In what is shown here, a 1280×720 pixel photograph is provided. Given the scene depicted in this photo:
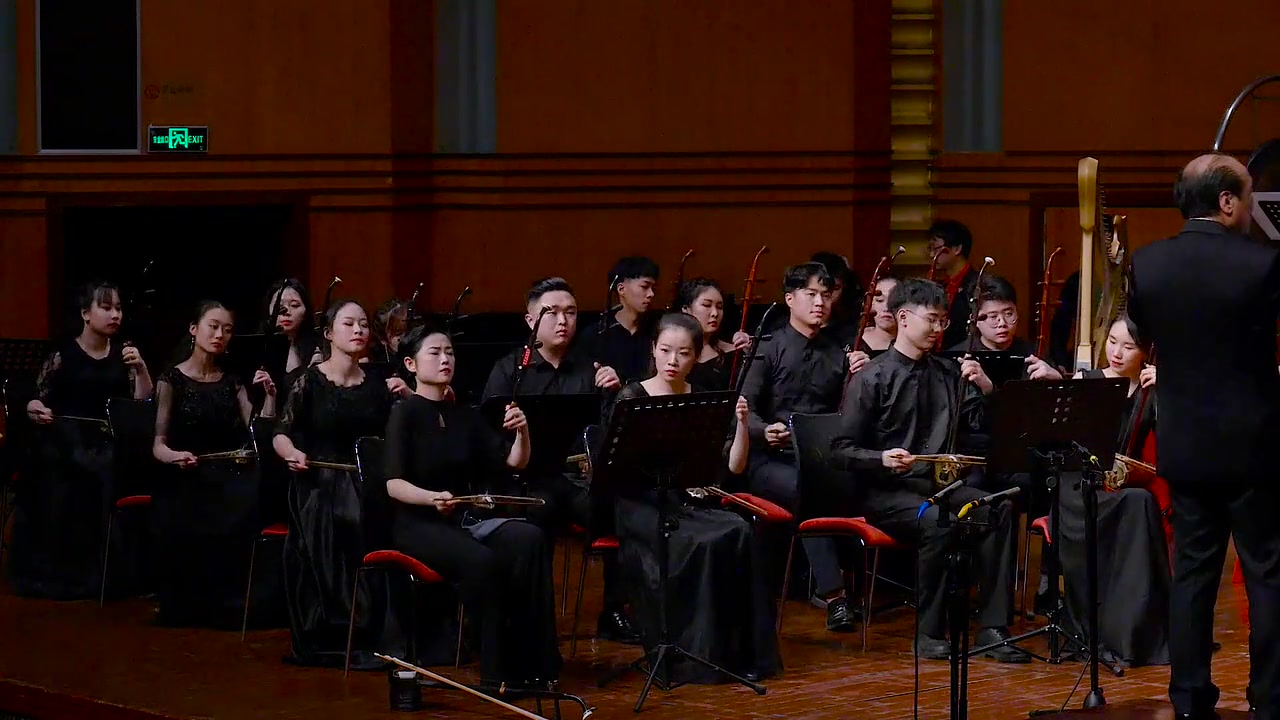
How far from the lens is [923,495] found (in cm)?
631

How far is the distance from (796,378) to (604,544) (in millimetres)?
1176

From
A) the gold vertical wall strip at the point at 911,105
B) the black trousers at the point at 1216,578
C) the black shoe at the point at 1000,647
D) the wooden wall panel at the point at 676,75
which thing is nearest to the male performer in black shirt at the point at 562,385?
the black shoe at the point at 1000,647

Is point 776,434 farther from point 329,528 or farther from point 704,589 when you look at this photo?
point 329,528

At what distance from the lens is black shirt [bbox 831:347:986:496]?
630 centimetres

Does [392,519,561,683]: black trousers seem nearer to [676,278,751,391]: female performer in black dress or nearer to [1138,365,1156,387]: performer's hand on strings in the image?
[676,278,751,391]: female performer in black dress

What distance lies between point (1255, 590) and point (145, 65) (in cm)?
657

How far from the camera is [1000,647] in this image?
6148 millimetres

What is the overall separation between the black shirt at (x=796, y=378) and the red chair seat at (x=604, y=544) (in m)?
0.98

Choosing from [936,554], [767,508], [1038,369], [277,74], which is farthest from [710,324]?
[277,74]

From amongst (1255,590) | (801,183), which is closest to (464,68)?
(801,183)

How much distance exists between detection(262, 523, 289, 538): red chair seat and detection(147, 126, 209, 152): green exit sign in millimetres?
3397

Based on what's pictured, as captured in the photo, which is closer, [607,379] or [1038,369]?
[1038,369]

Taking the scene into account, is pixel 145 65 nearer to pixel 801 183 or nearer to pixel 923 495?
pixel 801 183

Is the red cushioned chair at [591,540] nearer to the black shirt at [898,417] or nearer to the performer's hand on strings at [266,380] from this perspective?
the black shirt at [898,417]
